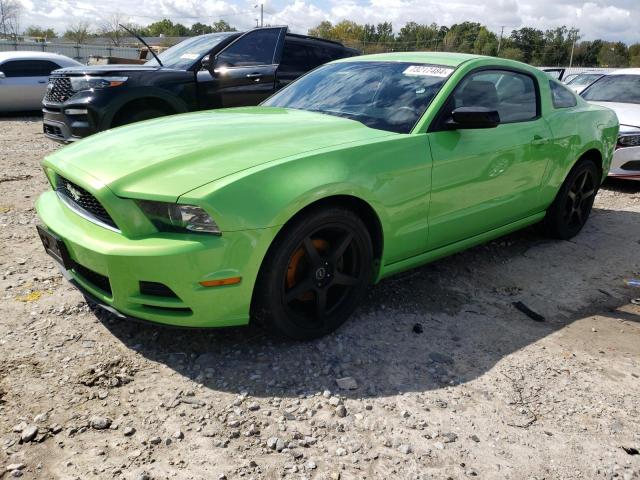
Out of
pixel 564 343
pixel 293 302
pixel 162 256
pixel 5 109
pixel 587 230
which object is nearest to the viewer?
pixel 162 256

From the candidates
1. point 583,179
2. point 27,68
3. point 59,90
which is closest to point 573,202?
point 583,179

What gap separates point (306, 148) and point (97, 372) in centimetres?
154

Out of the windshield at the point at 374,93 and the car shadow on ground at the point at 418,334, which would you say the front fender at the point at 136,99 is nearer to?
the windshield at the point at 374,93

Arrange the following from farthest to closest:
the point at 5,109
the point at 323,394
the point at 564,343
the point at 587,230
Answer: the point at 5,109 → the point at 587,230 → the point at 564,343 → the point at 323,394

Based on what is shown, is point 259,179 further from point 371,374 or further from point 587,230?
point 587,230

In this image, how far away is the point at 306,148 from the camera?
2809 millimetres

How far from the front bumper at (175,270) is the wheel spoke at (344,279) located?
560mm

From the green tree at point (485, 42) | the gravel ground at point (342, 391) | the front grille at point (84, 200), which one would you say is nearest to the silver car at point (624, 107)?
the gravel ground at point (342, 391)

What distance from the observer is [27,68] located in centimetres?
1178

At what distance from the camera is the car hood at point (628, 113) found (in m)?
6.75

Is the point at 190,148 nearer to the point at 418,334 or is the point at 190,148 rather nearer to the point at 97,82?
the point at 418,334

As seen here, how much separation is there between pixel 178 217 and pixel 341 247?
0.90 metres

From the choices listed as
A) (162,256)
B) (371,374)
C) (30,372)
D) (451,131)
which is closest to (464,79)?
(451,131)

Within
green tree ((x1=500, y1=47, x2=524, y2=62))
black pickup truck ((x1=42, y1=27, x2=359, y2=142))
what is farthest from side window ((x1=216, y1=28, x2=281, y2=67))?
green tree ((x1=500, y1=47, x2=524, y2=62))
